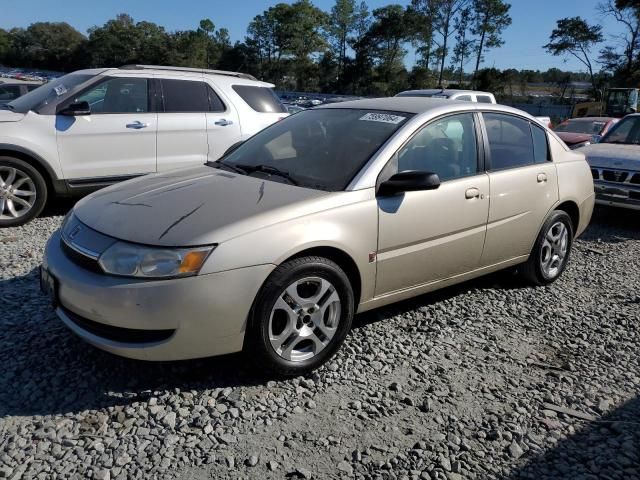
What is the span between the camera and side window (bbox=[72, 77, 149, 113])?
6297 mm

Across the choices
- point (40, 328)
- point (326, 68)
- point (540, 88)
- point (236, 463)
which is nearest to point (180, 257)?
point (236, 463)

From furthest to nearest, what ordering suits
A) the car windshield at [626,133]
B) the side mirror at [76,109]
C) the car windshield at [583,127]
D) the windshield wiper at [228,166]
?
the car windshield at [583,127] → the car windshield at [626,133] → the side mirror at [76,109] → the windshield wiper at [228,166]

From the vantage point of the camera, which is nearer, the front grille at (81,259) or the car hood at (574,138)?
the front grille at (81,259)

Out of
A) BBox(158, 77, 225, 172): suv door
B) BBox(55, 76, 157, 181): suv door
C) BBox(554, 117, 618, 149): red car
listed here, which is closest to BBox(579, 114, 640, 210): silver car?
BBox(554, 117, 618, 149): red car

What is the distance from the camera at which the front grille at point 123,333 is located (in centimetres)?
270

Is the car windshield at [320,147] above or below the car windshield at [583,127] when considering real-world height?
below

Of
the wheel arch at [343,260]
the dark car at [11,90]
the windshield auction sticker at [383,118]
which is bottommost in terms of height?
the wheel arch at [343,260]

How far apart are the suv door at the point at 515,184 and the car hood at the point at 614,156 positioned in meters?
3.33

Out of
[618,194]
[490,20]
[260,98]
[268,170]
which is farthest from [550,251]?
[490,20]

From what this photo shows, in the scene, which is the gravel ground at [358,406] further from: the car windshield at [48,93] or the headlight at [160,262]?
the car windshield at [48,93]

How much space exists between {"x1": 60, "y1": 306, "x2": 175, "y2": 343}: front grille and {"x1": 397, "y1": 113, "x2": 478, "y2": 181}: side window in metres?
1.82

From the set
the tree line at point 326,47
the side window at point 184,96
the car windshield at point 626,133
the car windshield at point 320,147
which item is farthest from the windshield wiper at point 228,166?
the tree line at point 326,47

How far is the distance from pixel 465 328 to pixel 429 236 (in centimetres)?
81

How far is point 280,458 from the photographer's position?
244 centimetres
